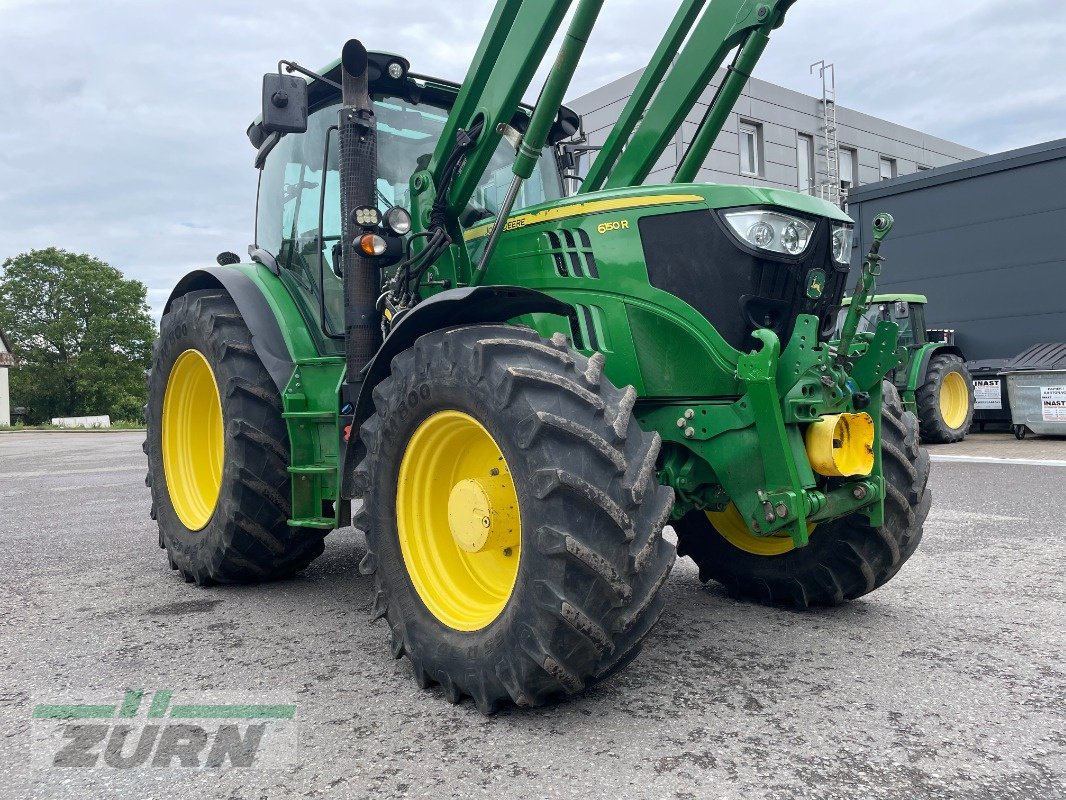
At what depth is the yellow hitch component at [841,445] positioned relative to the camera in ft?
9.76

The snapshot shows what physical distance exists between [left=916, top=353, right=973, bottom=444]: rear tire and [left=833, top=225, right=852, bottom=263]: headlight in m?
9.94

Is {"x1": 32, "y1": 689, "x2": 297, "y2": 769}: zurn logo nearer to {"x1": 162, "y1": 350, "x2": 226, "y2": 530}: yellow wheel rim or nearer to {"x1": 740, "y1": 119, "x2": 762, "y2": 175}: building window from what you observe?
{"x1": 162, "y1": 350, "x2": 226, "y2": 530}: yellow wheel rim

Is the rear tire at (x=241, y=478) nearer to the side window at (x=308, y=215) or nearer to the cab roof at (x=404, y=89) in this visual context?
the side window at (x=308, y=215)

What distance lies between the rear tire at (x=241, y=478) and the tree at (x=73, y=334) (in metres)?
45.7

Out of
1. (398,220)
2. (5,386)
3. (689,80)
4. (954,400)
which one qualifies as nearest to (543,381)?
(398,220)

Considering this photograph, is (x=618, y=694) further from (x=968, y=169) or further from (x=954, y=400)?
(x=968, y=169)

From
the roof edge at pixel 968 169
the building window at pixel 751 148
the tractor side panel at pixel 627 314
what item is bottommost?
the tractor side panel at pixel 627 314

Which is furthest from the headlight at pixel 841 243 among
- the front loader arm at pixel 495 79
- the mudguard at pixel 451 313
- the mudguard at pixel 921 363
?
the mudguard at pixel 921 363

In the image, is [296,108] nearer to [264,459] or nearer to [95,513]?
[264,459]

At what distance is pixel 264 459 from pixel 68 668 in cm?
124

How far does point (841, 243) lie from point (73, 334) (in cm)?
5145

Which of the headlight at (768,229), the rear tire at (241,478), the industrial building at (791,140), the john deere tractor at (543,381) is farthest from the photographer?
the industrial building at (791,140)

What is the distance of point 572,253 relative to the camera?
3346mm

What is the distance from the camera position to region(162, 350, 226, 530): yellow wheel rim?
494cm
